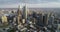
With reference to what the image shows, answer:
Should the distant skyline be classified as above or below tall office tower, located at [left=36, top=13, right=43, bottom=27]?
above

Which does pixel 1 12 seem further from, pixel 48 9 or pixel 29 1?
pixel 48 9

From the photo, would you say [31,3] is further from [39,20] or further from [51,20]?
[51,20]

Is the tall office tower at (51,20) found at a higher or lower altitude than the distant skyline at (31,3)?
lower

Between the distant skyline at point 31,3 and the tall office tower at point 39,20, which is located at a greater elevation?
the distant skyline at point 31,3

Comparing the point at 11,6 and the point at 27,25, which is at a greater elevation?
the point at 11,6

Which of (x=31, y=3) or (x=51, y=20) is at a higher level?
(x=31, y=3)

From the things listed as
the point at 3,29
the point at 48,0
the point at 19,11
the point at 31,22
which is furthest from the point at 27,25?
the point at 48,0

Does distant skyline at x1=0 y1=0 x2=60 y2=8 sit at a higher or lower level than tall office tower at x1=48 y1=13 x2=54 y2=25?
higher

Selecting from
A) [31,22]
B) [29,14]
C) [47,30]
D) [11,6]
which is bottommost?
[47,30]

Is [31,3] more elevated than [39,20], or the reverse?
[31,3]

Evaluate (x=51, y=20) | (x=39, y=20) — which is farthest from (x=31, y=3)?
(x=51, y=20)
